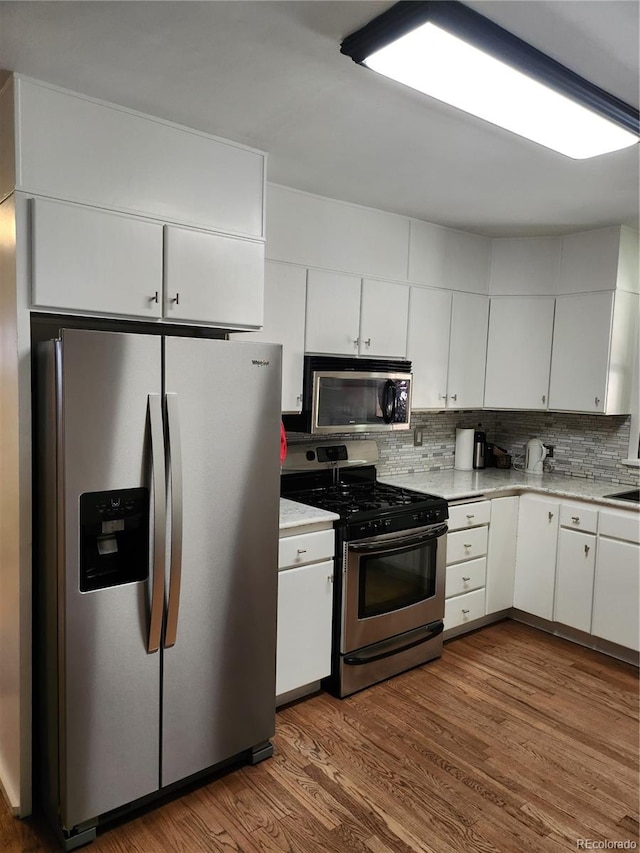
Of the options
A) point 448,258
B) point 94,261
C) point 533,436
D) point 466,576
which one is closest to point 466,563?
point 466,576

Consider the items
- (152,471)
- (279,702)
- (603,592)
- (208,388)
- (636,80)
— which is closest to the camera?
(636,80)

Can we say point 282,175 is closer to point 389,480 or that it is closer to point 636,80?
point 636,80

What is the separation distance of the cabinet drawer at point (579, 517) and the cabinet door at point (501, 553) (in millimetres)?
306

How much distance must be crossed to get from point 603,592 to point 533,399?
1285 millimetres

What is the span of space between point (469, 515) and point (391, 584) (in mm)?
738

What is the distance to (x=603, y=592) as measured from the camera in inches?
136

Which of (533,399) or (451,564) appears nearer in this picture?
(451,564)

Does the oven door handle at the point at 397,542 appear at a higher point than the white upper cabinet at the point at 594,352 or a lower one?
lower

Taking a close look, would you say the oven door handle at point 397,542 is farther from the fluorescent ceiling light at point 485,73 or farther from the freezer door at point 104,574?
the fluorescent ceiling light at point 485,73

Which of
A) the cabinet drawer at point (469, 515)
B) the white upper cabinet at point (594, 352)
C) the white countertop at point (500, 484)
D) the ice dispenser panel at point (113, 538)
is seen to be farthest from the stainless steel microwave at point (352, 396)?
the ice dispenser panel at point (113, 538)

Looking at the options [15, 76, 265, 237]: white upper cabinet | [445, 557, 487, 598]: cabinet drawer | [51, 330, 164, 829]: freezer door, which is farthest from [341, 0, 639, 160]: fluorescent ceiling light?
[445, 557, 487, 598]: cabinet drawer

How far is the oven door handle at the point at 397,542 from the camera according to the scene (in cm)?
292

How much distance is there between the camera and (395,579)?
123 inches

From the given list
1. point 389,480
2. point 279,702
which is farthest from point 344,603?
point 389,480
